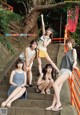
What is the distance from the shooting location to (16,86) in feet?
27.7

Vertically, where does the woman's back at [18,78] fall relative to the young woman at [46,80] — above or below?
above

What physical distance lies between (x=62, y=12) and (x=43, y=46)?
49.1 ft

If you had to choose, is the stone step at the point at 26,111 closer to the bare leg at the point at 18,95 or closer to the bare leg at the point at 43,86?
the bare leg at the point at 18,95

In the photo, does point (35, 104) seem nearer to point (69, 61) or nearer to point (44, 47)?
point (69, 61)

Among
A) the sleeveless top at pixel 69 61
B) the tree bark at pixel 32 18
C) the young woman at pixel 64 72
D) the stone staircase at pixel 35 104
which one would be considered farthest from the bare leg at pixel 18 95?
the tree bark at pixel 32 18

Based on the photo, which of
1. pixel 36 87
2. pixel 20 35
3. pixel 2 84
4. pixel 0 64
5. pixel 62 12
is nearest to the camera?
pixel 36 87

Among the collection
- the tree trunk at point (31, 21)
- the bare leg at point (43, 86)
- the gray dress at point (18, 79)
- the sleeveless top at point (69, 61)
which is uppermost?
the sleeveless top at point (69, 61)

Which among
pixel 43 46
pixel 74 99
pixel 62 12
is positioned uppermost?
pixel 43 46

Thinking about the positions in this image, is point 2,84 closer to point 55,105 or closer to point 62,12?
point 55,105

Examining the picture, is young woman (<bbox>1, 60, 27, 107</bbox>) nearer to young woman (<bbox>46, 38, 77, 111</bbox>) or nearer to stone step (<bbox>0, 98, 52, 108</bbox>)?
stone step (<bbox>0, 98, 52, 108</bbox>)

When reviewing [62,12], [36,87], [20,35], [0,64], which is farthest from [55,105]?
[62,12]

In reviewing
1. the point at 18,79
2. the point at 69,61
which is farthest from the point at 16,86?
the point at 69,61

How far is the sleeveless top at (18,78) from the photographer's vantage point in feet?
27.9

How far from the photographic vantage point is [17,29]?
19188 mm
